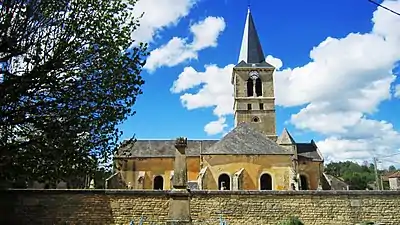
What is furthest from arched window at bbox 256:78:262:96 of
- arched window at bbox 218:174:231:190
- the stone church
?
arched window at bbox 218:174:231:190

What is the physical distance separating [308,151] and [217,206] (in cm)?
2503

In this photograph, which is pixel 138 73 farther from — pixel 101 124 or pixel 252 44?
pixel 252 44

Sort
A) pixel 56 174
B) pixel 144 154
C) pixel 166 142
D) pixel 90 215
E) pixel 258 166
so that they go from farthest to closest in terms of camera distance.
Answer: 1. pixel 166 142
2. pixel 144 154
3. pixel 258 166
4. pixel 90 215
5. pixel 56 174

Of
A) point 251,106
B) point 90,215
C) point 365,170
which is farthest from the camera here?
point 365,170

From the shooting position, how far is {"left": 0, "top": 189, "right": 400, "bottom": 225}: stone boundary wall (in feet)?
52.8

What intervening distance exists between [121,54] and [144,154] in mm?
28440

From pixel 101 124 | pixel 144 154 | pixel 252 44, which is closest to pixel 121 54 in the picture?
pixel 101 124

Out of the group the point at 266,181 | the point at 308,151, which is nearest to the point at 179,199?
the point at 266,181

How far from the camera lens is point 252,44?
1969 inches

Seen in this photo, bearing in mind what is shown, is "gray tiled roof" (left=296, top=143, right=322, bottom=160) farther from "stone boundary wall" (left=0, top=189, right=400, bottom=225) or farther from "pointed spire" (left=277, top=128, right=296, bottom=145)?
"stone boundary wall" (left=0, top=189, right=400, bottom=225)

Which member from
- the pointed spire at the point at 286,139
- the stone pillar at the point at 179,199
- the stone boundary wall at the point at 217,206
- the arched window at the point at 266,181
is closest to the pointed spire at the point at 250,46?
the pointed spire at the point at 286,139

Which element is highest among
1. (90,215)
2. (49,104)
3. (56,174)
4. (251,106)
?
(251,106)

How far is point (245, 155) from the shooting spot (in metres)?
29.2

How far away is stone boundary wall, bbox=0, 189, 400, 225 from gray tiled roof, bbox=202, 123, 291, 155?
12330 millimetres
